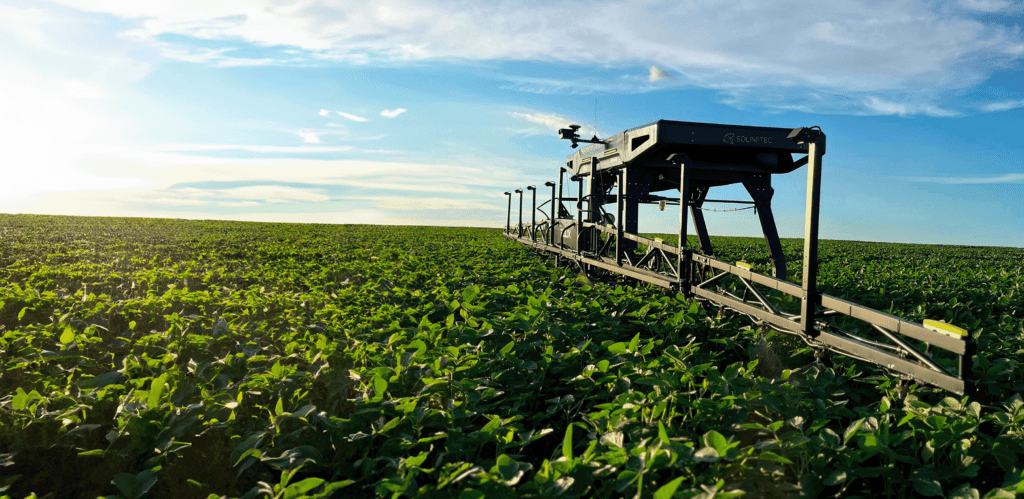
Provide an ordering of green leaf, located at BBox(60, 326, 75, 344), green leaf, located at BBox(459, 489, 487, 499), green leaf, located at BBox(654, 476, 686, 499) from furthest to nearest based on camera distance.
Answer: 1. green leaf, located at BBox(60, 326, 75, 344)
2. green leaf, located at BBox(459, 489, 487, 499)
3. green leaf, located at BBox(654, 476, 686, 499)

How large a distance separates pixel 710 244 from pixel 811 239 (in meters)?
6.46

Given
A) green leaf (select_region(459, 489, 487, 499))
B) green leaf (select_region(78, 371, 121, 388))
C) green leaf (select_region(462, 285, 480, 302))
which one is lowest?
green leaf (select_region(78, 371, 121, 388))

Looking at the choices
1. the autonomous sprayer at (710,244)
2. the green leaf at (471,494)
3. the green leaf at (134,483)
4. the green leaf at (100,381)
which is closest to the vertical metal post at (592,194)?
the autonomous sprayer at (710,244)

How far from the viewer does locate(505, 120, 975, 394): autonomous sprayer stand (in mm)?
4254

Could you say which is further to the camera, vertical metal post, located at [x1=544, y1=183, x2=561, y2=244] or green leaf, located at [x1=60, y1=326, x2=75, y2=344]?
vertical metal post, located at [x1=544, y1=183, x2=561, y2=244]

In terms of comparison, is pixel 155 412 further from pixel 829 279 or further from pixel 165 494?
pixel 829 279

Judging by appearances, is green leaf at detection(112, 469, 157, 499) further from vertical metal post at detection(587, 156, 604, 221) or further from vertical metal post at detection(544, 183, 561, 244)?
vertical metal post at detection(544, 183, 561, 244)

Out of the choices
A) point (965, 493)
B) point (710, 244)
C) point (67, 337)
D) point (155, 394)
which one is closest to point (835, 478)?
point (965, 493)

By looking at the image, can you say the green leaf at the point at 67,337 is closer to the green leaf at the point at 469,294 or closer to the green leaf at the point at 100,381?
the green leaf at the point at 100,381

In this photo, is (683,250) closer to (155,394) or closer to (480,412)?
(480,412)

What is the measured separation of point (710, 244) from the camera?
11430mm

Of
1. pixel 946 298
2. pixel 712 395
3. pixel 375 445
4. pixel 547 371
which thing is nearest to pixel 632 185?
pixel 946 298

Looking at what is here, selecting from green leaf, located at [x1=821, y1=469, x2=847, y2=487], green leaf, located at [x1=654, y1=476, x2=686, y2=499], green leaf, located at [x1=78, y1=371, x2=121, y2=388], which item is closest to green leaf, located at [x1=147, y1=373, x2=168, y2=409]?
green leaf, located at [x1=78, y1=371, x2=121, y2=388]

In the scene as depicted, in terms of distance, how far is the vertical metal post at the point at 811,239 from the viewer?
504cm
